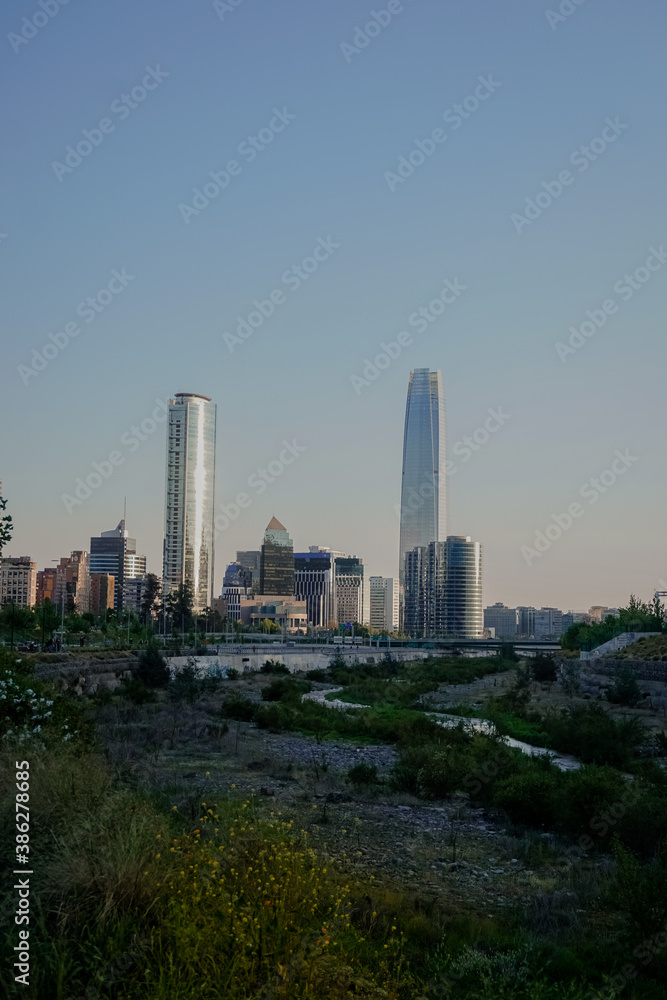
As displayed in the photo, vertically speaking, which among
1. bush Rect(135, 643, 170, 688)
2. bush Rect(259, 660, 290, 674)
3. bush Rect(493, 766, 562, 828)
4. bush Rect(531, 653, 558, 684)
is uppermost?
bush Rect(493, 766, 562, 828)

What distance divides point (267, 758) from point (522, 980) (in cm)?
1489

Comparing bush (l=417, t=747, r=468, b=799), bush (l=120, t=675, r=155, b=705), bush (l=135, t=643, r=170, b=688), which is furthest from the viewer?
bush (l=135, t=643, r=170, b=688)

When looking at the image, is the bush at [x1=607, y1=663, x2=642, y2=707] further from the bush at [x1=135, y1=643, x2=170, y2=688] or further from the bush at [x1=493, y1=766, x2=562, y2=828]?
the bush at [x1=493, y1=766, x2=562, y2=828]

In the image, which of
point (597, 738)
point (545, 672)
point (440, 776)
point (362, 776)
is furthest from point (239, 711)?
point (545, 672)

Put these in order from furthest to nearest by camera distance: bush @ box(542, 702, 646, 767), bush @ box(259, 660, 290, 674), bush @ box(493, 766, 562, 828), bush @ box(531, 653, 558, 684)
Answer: bush @ box(259, 660, 290, 674) < bush @ box(531, 653, 558, 684) < bush @ box(542, 702, 646, 767) < bush @ box(493, 766, 562, 828)

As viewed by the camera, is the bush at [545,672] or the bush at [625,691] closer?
the bush at [625,691]

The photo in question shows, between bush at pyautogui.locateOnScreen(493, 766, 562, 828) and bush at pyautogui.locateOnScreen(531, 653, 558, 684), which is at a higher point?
bush at pyautogui.locateOnScreen(493, 766, 562, 828)

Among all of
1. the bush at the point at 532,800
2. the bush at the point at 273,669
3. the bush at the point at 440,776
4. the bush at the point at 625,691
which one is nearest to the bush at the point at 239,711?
the bush at the point at 440,776

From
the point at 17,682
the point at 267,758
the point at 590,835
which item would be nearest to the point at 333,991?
the point at 590,835

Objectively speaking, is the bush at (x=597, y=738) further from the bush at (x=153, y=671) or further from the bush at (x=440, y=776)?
the bush at (x=153, y=671)

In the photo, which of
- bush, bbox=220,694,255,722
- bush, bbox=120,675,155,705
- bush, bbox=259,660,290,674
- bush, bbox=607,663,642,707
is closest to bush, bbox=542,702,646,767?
bush, bbox=220,694,255,722

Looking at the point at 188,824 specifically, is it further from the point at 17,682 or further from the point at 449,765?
the point at 449,765

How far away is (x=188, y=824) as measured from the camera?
36.9 ft

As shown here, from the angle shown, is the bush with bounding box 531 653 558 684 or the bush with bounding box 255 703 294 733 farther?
the bush with bounding box 531 653 558 684
